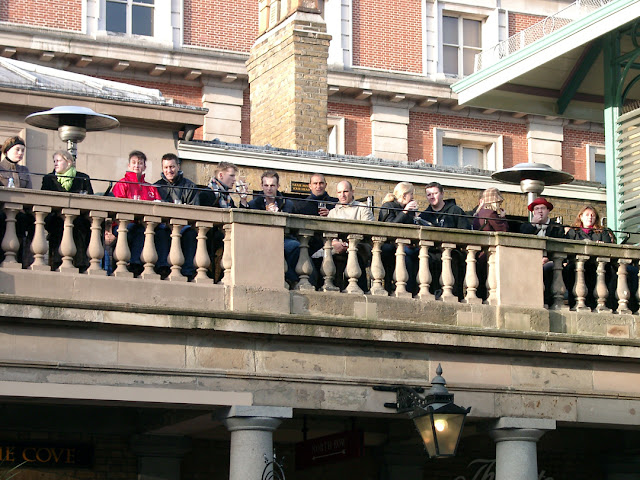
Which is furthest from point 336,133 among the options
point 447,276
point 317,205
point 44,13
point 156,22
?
point 447,276

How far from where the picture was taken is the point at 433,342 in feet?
53.9

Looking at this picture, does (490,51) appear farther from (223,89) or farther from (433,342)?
(223,89)

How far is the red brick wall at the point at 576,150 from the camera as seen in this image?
4497 centimetres

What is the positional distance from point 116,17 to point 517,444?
26026mm

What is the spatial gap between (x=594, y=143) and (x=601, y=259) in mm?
28290

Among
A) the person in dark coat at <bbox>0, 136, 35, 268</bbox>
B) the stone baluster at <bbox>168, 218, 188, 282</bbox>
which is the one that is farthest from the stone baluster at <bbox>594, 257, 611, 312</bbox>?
the person in dark coat at <bbox>0, 136, 35, 268</bbox>

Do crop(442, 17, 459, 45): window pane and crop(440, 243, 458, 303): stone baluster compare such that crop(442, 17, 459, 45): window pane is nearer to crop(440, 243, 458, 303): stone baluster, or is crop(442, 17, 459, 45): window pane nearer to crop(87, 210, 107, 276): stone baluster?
crop(440, 243, 458, 303): stone baluster

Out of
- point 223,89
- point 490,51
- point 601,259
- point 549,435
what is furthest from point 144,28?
point 601,259

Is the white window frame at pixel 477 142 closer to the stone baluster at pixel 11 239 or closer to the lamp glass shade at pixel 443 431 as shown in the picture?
the lamp glass shade at pixel 443 431

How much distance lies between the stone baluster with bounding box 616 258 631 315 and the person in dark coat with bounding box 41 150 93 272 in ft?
18.8

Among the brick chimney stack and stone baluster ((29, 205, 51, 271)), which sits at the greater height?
the brick chimney stack

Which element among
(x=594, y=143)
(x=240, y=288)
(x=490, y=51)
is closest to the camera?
(x=240, y=288)

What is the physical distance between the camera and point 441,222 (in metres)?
17.7

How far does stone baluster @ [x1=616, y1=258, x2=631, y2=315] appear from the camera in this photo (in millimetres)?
17641
